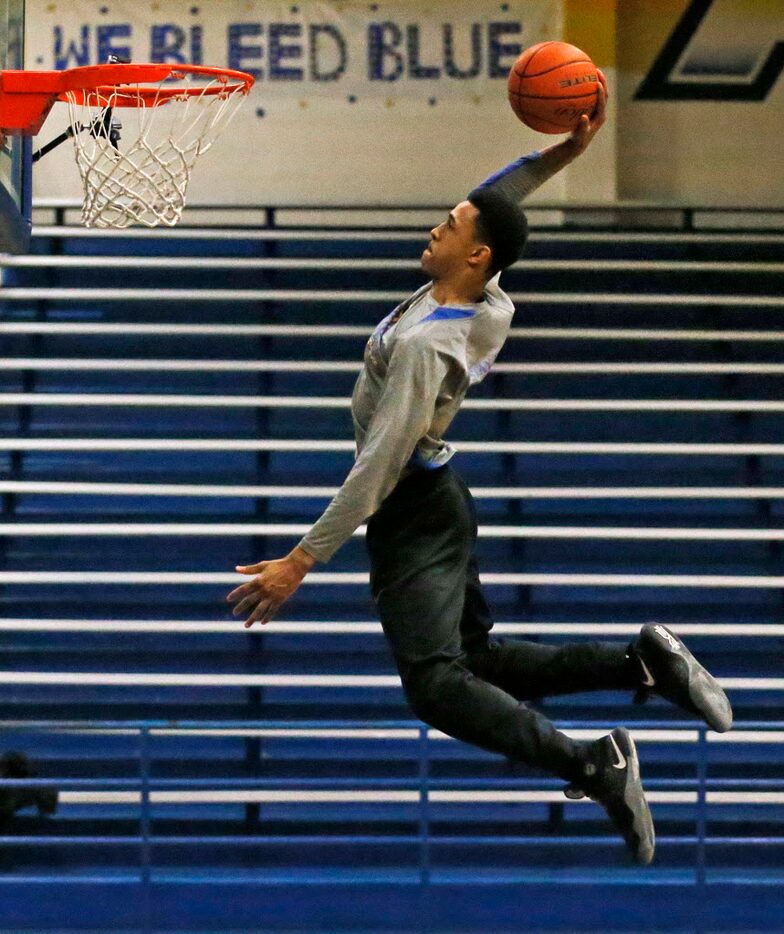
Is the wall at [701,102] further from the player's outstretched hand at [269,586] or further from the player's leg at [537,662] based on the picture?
the player's outstretched hand at [269,586]

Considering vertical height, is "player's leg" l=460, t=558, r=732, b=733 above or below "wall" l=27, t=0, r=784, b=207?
below

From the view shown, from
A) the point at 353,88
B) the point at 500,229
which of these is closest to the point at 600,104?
the point at 500,229

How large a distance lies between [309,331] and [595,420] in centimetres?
161

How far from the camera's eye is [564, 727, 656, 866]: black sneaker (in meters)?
3.18

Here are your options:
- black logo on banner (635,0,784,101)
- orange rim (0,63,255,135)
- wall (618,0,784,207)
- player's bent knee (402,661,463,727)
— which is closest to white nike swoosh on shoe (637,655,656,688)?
player's bent knee (402,661,463,727)

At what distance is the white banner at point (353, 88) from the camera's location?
28.4ft

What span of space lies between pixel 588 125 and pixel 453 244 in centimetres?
Result: 50

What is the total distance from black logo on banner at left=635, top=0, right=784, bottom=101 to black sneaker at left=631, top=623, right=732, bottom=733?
6.36 meters

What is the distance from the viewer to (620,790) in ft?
10.5

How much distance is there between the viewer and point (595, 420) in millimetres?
7840

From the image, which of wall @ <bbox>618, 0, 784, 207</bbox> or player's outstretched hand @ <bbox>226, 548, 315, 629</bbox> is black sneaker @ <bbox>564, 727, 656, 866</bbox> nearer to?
player's outstretched hand @ <bbox>226, 548, 315, 629</bbox>

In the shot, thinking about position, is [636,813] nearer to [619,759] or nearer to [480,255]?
[619,759]

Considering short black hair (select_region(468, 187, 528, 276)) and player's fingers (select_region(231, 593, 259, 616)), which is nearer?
player's fingers (select_region(231, 593, 259, 616))

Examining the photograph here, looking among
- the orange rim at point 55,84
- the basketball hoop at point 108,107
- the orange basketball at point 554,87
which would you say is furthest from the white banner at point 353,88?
the orange basketball at point 554,87
